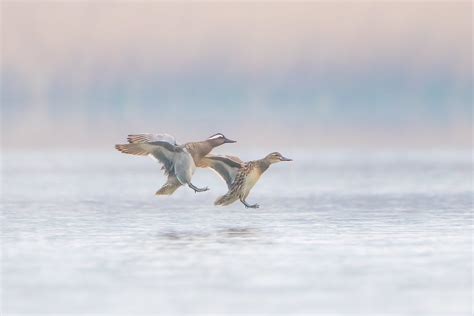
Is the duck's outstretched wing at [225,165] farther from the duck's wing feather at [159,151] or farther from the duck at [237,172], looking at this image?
the duck's wing feather at [159,151]

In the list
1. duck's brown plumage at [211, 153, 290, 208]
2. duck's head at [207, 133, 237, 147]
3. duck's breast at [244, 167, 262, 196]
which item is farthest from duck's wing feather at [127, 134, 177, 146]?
duck's breast at [244, 167, 262, 196]

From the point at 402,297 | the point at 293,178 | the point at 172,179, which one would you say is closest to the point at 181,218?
the point at 172,179

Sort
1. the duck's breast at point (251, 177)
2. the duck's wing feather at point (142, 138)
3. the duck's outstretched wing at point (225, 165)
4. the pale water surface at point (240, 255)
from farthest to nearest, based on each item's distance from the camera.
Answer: the duck's outstretched wing at point (225, 165) < the duck's breast at point (251, 177) < the duck's wing feather at point (142, 138) < the pale water surface at point (240, 255)

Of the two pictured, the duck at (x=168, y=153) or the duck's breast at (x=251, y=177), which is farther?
the duck's breast at (x=251, y=177)

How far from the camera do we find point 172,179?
25.0 meters

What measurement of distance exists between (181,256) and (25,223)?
23.9 feet

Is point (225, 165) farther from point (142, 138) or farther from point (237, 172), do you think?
point (142, 138)

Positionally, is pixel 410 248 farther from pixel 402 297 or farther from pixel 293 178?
pixel 293 178

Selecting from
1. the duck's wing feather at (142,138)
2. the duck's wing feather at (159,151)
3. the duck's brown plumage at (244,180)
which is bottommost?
the duck's brown plumage at (244,180)

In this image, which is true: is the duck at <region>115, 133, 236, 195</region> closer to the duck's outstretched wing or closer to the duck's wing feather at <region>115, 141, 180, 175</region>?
the duck's wing feather at <region>115, 141, 180, 175</region>

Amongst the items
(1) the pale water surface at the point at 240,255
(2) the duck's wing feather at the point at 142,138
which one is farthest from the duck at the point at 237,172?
(2) the duck's wing feather at the point at 142,138

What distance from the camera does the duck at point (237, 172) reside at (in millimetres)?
24953

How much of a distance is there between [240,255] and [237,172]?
5.76 meters

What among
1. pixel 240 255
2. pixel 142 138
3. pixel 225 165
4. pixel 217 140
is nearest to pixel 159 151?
pixel 142 138
